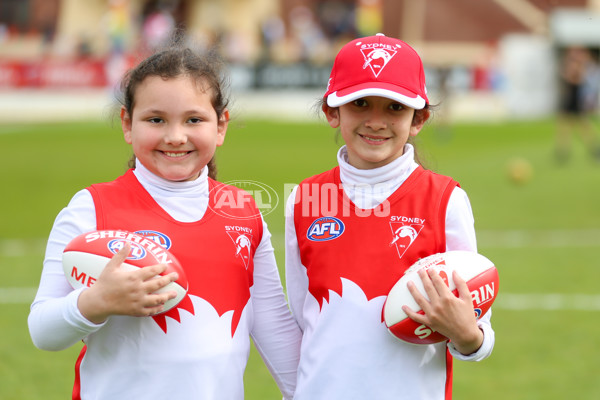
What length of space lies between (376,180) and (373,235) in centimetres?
19

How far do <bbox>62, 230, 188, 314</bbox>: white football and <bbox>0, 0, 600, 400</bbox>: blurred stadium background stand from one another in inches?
33.0

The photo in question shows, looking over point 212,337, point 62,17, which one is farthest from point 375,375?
point 62,17

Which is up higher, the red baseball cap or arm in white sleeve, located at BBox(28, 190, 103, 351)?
the red baseball cap

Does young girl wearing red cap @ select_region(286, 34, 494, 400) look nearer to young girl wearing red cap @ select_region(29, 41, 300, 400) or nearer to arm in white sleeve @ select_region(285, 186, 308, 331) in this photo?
arm in white sleeve @ select_region(285, 186, 308, 331)

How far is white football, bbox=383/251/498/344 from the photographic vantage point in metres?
2.49

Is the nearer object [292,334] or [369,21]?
[292,334]

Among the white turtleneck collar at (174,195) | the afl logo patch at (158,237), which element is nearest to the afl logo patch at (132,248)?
the afl logo patch at (158,237)

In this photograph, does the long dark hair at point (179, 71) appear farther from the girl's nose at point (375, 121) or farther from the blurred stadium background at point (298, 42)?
the blurred stadium background at point (298, 42)

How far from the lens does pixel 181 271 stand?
8.01ft

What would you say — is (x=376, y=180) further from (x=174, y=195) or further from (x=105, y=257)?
(x=105, y=257)

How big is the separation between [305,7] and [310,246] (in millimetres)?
36368

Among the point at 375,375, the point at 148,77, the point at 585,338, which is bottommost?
the point at 585,338

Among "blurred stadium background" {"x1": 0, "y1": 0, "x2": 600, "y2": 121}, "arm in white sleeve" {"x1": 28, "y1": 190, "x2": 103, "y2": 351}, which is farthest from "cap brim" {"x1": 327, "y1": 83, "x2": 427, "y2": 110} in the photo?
"blurred stadium background" {"x1": 0, "y1": 0, "x2": 600, "y2": 121}

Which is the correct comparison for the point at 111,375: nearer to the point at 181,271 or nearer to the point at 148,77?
the point at 181,271
